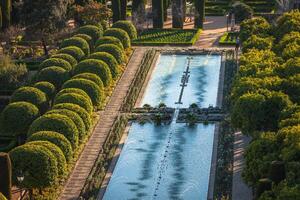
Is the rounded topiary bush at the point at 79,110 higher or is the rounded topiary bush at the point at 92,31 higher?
the rounded topiary bush at the point at 92,31

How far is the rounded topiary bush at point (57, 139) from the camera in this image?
1197 inches

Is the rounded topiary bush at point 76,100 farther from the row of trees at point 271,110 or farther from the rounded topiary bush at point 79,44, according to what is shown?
the rounded topiary bush at point 79,44

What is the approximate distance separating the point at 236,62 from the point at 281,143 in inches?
899

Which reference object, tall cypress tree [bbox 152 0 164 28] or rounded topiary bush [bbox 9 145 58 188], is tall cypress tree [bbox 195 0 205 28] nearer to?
tall cypress tree [bbox 152 0 164 28]

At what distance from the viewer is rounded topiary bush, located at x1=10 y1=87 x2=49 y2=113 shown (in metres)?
36.6

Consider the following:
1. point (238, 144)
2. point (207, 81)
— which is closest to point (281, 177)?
point (238, 144)

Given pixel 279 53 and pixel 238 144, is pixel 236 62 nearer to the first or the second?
pixel 279 53

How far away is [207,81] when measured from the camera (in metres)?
47.0

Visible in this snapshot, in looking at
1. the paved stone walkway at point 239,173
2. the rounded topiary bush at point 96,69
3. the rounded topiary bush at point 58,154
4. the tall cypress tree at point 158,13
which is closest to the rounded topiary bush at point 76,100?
the rounded topiary bush at point 96,69

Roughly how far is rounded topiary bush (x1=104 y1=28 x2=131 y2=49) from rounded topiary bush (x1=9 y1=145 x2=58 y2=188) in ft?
77.5

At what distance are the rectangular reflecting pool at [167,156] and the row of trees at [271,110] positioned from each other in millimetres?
3228

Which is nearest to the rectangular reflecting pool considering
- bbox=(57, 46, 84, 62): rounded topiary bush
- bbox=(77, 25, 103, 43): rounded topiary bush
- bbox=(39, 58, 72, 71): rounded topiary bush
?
bbox=(57, 46, 84, 62): rounded topiary bush

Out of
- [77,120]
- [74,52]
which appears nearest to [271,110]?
[77,120]

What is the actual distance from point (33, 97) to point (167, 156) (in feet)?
26.7
